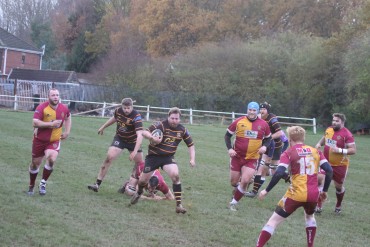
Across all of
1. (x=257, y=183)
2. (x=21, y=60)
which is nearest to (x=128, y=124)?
(x=257, y=183)

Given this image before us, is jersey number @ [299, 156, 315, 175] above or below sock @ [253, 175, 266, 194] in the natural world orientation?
above

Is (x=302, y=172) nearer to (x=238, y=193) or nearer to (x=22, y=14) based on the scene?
(x=238, y=193)

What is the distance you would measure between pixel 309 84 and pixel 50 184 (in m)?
32.4

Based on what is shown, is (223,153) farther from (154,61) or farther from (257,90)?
A: (154,61)

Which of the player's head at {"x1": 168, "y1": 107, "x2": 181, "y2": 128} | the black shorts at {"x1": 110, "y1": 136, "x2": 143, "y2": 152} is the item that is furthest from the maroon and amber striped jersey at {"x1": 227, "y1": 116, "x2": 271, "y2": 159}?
the black shorts at {"x1": 110, "y1": 136, "x2": 143, "y2": 152}

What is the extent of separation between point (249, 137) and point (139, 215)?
2.76 m

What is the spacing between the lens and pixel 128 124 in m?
10.4

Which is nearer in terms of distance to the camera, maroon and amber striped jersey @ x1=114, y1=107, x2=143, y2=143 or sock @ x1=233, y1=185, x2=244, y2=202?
sock @ x1=233, y1=185, x2=244, y2=202

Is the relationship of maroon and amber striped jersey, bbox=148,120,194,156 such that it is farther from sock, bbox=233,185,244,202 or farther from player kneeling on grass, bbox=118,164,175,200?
sock, bbox=233,185,244,202

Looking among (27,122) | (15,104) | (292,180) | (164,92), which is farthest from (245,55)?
(292,180)

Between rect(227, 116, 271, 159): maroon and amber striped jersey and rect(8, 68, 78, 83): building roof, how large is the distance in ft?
136

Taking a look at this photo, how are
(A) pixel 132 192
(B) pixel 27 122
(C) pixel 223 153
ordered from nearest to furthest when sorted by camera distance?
1. (A) pixel 132 192
2. (C) pixel 223 153
3. (B) pixel 27 122

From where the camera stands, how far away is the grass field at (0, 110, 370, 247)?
733 cm

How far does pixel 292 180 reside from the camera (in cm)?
717
